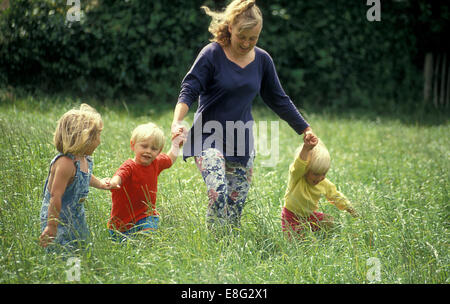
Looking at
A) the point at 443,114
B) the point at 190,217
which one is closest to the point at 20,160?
the point at 190,217

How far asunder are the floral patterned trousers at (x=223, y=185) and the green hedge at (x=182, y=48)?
5295mm

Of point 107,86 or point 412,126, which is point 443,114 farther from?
point 107,86

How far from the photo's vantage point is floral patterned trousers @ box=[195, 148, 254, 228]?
3000 mm

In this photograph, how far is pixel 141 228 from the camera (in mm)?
3201

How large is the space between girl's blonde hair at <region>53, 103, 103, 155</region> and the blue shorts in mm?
650

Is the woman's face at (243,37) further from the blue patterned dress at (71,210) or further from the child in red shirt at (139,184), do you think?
the blue patterned dress at (71,210)

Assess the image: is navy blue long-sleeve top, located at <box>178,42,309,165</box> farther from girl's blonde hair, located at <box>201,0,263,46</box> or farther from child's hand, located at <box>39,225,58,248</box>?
child's hand, located at <box>39,225,58,248</box>

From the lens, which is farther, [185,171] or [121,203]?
[185,171]

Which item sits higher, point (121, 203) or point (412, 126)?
point (412, 126)

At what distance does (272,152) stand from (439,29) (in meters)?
5.34

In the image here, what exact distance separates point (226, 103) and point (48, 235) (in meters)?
1.31

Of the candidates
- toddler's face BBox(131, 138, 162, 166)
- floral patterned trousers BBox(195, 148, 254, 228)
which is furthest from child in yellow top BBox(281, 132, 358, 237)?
toddler's face BBox(131, 138, 162, 166)

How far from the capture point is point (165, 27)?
836 cm

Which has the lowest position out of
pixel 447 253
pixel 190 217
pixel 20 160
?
pixel 447 253
